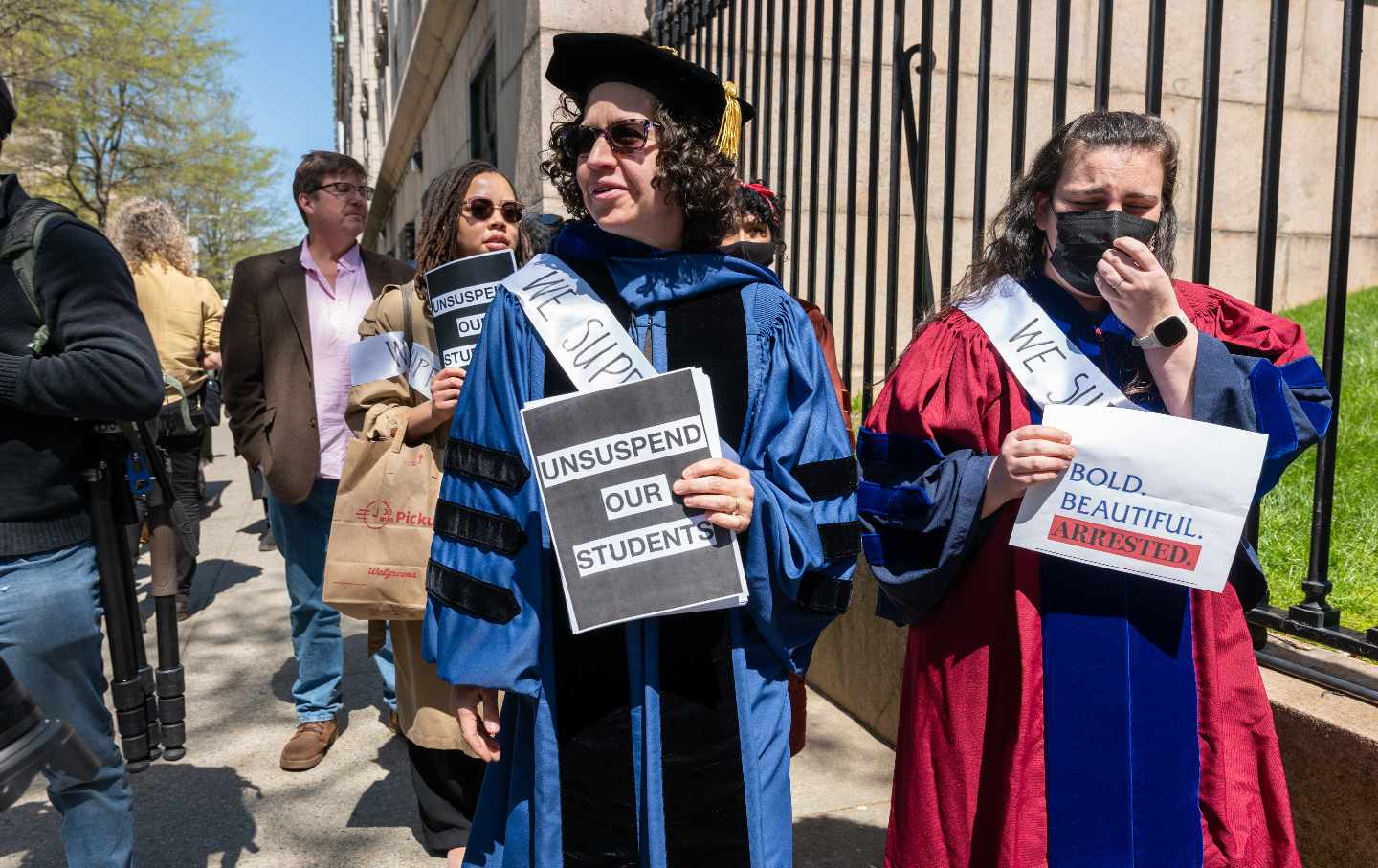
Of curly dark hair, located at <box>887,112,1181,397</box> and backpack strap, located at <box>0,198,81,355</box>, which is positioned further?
backpack strap, located at <box>0,198,81,355</box>

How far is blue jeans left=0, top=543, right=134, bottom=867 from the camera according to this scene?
2277mm

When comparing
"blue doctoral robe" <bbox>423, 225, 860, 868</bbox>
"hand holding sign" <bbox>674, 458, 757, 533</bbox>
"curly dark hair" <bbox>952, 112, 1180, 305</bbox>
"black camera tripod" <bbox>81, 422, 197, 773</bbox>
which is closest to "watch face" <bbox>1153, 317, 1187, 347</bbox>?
"curly dark hair" <bbox>952, 112, 1180, 305</bbox>

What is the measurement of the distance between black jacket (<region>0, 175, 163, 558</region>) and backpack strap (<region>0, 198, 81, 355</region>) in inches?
0.5

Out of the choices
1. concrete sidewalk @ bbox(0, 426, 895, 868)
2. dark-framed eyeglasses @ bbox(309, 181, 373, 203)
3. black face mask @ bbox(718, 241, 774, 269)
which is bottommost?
concrete sidewalk @ bbox(0, 426, 895, 868)

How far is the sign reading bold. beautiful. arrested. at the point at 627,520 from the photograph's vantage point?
68.7 inches

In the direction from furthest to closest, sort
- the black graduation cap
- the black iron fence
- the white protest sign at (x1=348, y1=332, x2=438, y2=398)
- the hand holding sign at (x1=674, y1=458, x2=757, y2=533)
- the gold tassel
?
the white protest sign at (x1=348, y1=332, x2=438, y2=398), the black iron fence, the gold tassel, the black graduation cap, the hand holding sign at (x1=674, y1=458, x2=757, y2=533)

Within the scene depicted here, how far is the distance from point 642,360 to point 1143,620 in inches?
40.6

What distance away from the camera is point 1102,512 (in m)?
1.88

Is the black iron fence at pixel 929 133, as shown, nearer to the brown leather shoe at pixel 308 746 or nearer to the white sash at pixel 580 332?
the white sash at pixel 580 332

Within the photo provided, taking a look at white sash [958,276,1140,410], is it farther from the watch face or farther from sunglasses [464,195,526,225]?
sunglasses [464,195,526,225]

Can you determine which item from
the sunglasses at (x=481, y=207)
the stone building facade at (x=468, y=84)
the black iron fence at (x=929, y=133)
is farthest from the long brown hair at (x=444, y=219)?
the stone building facade at (x=468, y=84)

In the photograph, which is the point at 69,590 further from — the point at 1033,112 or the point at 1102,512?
the point at 1033,112

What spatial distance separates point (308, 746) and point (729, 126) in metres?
3.04

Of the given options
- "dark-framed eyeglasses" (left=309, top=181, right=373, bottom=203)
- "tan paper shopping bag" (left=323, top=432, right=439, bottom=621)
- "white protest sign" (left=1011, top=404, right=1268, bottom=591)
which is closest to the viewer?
"white protest sign" (left=1011, top=404, right=1268, bottom=591)
